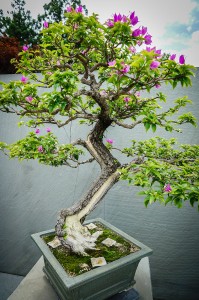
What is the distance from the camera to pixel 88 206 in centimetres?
112

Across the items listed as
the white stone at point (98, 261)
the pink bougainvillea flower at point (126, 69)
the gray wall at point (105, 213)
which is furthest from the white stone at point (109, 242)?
the pink bougainvillea flower at point (126, 69)

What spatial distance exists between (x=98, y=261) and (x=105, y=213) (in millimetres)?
1103

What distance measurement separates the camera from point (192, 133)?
1.84 meters

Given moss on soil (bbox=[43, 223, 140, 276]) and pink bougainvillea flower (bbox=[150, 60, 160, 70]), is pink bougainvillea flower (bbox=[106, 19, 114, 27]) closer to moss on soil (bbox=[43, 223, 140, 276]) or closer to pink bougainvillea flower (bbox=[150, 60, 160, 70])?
pink bougainvillea flower (bbox=[150, 60, 160, 70])

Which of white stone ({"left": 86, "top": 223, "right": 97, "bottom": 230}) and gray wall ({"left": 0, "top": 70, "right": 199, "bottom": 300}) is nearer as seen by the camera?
white stone ({"left": 86, "top": 223, "right": 97, "bottom": 230})

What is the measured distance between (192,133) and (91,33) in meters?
1.39

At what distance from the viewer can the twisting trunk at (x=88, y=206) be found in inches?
41.4

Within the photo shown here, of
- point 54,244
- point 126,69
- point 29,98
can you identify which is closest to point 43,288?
point 54,244

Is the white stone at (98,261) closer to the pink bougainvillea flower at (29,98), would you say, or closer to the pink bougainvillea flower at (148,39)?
the pink bougainvillea flower at (29,98)

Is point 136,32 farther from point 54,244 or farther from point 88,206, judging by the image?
point 54,244

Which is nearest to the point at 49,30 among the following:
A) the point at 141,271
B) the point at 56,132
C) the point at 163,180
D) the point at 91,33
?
the point at 91,33

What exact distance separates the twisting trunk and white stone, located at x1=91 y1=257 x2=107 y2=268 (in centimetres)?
7

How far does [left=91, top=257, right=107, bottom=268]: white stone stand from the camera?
3.21 ft

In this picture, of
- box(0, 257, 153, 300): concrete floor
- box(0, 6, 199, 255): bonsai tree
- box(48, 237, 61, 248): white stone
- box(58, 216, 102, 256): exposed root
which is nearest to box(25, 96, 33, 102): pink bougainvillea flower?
box(0, 6, 199, 255): bonsai tree
